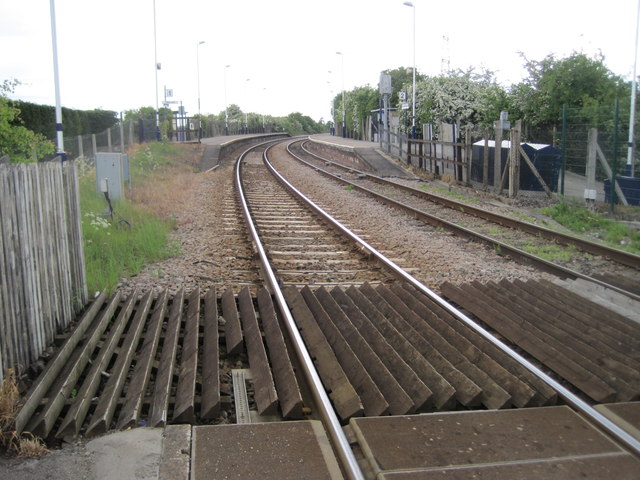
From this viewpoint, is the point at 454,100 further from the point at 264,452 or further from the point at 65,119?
the point at 264,452

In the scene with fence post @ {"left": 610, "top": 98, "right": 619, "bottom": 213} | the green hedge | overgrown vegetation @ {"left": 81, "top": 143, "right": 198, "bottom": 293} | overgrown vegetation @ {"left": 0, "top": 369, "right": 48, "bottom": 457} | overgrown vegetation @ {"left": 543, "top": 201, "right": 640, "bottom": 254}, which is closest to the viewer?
overgrown vegetation @ {"left": 0, "top": 369, "right": 48, "bottom": 457}

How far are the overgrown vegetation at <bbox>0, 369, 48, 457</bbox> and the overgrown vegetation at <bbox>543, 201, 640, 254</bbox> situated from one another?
9.49 m

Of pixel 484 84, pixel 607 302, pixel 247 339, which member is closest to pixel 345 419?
pixel 247 339

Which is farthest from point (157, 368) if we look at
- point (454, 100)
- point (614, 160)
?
point (454, 100)

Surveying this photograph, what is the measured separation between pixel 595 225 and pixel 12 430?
11833mm

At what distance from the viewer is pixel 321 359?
4.83 meters

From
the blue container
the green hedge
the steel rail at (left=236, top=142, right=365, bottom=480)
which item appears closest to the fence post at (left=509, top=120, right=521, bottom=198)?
the blue container

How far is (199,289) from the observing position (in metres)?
6.87

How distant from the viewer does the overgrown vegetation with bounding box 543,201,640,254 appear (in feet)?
36.9

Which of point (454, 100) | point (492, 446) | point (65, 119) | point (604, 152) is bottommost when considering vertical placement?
point (492, 446)

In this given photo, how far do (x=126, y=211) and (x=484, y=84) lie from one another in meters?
24.6

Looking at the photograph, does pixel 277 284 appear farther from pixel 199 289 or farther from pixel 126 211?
pixel 126 211

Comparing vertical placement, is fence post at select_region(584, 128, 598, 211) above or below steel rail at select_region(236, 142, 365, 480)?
above

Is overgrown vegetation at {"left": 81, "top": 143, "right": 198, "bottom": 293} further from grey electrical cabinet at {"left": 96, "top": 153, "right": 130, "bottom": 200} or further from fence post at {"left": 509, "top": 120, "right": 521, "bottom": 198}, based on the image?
fence post at {"left": 509, "top": 120, "right": 521, "bottom": 198}
